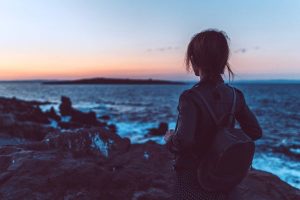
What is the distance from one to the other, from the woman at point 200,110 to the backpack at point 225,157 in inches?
2.2

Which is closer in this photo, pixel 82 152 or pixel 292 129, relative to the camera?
pixel 82 152

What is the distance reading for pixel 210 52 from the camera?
7.20 ft

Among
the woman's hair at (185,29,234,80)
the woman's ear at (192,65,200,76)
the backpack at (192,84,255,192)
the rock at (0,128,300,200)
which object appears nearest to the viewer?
the backpack at (192,84,255,192)

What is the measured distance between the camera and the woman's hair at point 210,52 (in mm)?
2193

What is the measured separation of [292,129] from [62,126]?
1633cm

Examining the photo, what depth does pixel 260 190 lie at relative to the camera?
437cm

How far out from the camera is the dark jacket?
83.0 inches

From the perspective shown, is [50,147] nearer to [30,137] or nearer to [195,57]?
[195,57]

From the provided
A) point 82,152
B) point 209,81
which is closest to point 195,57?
point 209,81

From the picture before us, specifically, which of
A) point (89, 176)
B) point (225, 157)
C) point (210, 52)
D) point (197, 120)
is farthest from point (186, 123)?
point (89, 176)

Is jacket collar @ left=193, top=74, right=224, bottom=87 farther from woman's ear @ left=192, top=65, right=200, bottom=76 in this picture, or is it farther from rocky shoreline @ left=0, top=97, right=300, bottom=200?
rocky shoreline @ left=0, top=97, right=300, bottom=200

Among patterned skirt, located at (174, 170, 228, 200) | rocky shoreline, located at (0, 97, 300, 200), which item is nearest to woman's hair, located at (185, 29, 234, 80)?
patterned skirt, located at (174, 170, 228, 200)

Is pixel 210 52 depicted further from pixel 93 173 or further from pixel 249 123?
pixel 93 173

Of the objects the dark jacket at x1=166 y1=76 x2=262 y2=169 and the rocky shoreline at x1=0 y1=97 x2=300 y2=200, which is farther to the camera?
the rocky shoreline at x1=0 y1=97 x2=300 y2=200
